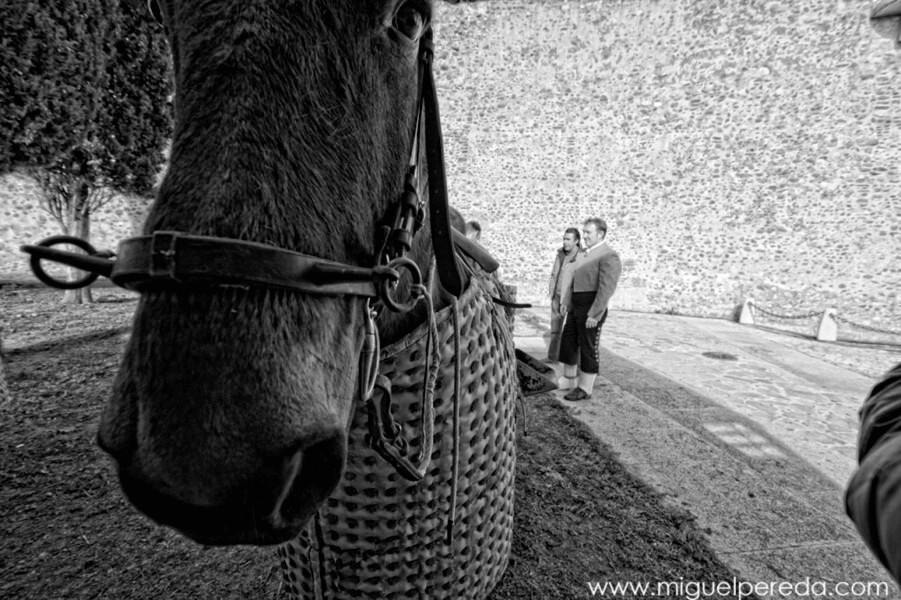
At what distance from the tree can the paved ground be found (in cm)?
873

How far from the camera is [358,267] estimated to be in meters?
0.81

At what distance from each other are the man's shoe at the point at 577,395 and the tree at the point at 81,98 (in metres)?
9.02

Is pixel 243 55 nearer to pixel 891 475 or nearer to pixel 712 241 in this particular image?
pixel 891 475

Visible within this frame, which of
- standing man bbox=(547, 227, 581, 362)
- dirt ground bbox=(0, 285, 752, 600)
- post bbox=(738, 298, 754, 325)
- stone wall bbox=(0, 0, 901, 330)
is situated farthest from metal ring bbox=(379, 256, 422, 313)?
post bbox=(738, 298, 754, 325)

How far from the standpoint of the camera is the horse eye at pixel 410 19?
97cm

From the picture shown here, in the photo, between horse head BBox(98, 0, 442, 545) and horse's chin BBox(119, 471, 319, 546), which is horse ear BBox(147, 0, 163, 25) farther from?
horse's chin BBox(119, 471, 319, 546)

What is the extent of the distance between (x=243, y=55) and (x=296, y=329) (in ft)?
1.76

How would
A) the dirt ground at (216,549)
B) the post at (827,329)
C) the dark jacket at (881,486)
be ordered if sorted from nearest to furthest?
the dark jacket at (881,486), the dirt ground at (216,549), the post at (827,329)

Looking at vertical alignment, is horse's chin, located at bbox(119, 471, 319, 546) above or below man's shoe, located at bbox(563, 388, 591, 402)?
above

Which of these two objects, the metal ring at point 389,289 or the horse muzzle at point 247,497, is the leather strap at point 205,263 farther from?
Result: the horse muzzle at point 247,497

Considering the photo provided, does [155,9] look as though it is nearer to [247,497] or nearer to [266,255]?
[266,255]

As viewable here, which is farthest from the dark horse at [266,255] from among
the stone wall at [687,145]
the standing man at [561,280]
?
the stone wall at [687,145]

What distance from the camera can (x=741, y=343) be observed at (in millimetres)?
8789

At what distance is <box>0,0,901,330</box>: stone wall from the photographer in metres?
10.9
